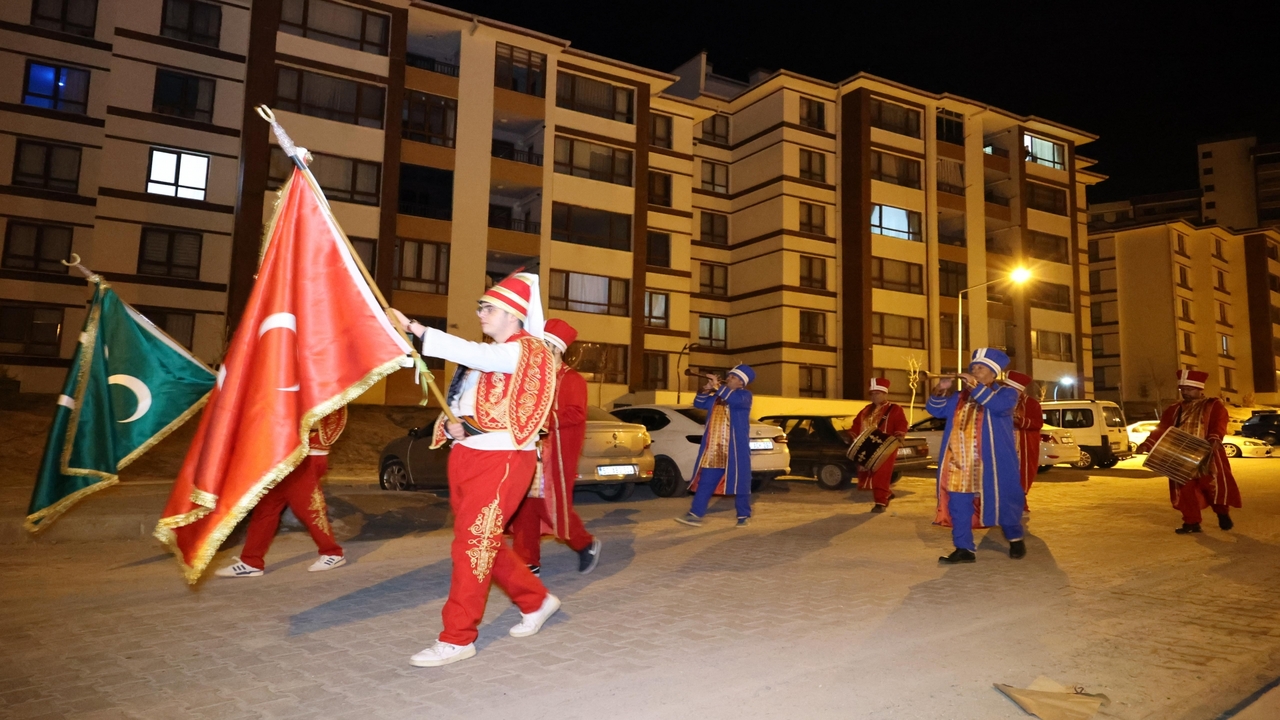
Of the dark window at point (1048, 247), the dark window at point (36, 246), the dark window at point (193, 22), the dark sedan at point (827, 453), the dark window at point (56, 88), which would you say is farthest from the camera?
the dark window at point (1048, 247)

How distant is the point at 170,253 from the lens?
28031 mm

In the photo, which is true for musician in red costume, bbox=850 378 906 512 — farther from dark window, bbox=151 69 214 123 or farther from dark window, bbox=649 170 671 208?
dark window, bbox=151 69 214 123

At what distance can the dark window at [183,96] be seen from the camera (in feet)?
91.8

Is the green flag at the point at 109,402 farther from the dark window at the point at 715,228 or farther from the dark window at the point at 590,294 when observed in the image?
the dark window at the point at 715,228

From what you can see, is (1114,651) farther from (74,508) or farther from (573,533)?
(74,508)

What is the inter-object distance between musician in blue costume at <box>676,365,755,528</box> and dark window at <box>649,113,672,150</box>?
28357 millimetres

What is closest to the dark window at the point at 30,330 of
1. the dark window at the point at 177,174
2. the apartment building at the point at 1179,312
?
the dark window at the point at 177,174

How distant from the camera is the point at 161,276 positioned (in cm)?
2780

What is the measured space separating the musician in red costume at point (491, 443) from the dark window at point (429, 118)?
27.3 m

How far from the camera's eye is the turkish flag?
4.23 meters

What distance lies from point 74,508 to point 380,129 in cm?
2256

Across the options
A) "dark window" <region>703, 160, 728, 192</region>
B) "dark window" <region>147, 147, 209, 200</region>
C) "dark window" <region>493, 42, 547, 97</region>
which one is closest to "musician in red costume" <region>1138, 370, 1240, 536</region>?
"dark window" <region>493, 42, 547, 97</region>

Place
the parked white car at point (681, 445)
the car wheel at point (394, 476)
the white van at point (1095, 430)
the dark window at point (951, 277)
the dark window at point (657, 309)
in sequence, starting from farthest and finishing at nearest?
1. the dark window at point (951, 277)
2. the dark window at point (657, 309)
3. the white van at point (1095, 430)
4. the parked white car at point (681, 445)
5. the car wheel at point (394, 476)

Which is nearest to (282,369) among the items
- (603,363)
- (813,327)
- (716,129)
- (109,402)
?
(109,402)
